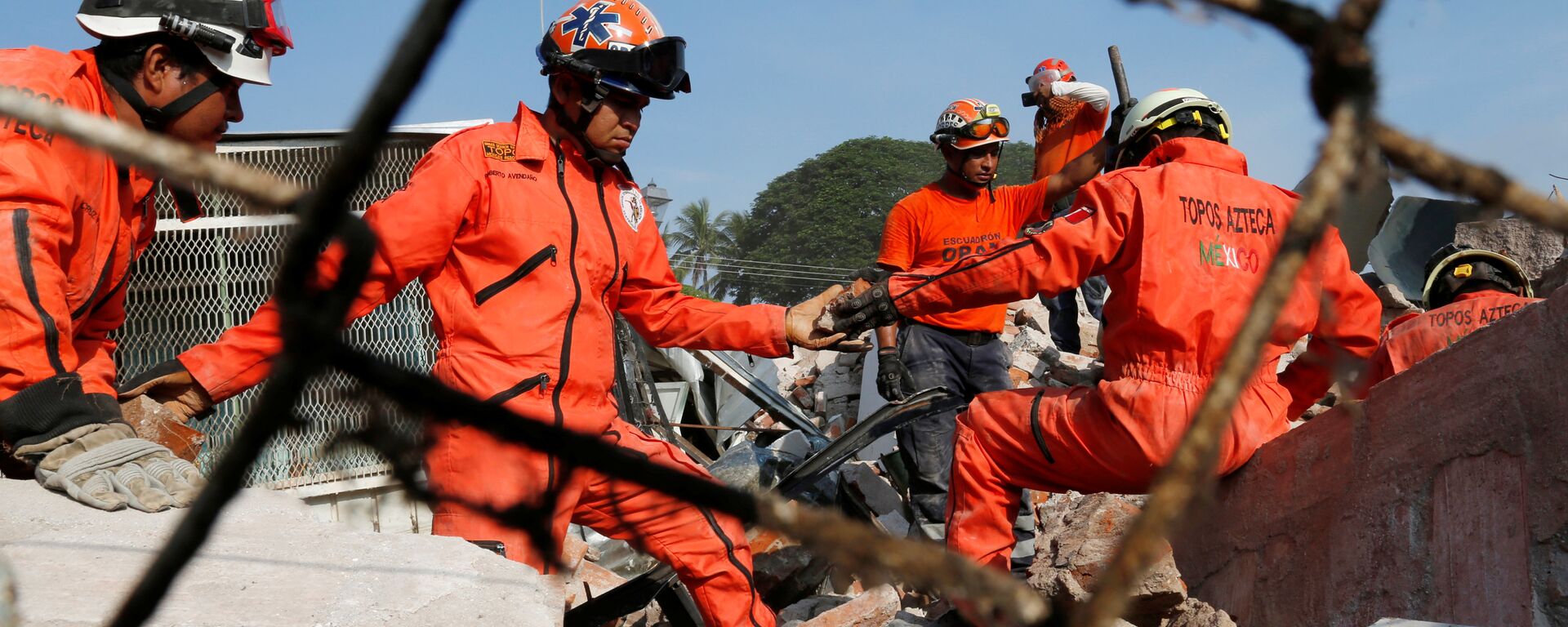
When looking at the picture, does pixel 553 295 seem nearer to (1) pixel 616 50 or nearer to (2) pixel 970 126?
(1) pixel 616 50

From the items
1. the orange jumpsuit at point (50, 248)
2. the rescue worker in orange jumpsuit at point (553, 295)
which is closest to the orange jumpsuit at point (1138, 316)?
the rescue worker in orange jumpsuit at point (553, 295)

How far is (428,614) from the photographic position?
2412 millimetres

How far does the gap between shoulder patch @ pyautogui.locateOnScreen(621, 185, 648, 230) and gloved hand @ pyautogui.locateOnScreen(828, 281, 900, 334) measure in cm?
72

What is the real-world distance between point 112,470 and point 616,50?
6.16ft

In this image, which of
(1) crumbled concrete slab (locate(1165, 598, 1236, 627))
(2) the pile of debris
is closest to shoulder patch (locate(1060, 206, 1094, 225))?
(1) crumbled concrete slab (locate(1165, 598, 1236, 627))

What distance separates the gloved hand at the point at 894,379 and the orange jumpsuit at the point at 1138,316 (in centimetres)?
175

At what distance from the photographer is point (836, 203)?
5234cm

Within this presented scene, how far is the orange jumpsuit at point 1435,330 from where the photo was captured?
5.25 m

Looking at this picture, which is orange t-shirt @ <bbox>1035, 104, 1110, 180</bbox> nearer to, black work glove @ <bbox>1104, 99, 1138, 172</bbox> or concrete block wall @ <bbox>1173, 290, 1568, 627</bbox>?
black work glove @ <bbox>1104, 99, 1138, 172</bbox>

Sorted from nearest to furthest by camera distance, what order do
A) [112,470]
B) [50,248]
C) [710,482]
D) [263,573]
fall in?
[710,482] → [263,573] → [112,470] → [50,248]

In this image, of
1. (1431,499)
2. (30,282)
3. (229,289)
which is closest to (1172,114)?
(1431,499)

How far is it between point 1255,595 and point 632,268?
2260mm

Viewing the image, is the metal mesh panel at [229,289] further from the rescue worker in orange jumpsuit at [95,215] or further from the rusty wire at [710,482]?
the rusty wire at [710,482]

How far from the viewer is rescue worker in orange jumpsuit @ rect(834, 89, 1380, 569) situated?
3.82 m
